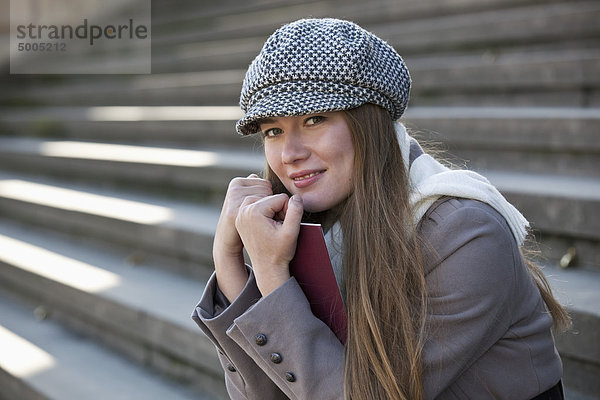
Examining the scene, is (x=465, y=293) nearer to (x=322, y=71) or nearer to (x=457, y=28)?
(x=322, y=71)

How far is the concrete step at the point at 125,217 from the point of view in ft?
10.3

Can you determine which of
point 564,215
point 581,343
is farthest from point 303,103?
point 564,215

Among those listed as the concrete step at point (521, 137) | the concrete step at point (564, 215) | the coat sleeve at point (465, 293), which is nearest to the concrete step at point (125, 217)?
the concrete step at point (521, 137)

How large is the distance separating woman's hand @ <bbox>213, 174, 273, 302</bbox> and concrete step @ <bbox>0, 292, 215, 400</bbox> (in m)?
1.21

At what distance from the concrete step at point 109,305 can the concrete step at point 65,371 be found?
0.01m

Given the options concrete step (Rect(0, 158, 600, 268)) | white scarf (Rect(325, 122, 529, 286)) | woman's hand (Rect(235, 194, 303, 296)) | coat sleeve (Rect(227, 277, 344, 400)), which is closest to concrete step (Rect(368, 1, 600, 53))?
concrete step (Rect(0, 158, 600, 268))

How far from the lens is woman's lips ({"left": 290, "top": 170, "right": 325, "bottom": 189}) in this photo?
142cm

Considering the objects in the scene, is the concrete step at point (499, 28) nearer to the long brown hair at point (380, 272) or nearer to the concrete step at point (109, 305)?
the concrete step at point (109, 305)

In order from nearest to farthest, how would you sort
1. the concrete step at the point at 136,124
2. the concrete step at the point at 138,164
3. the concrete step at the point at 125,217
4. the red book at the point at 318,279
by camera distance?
the red book at the point at 318,279
the concrete step at the point at 125,217
the concrete step at the point at 138,164
the concrete step at the point at 136,124

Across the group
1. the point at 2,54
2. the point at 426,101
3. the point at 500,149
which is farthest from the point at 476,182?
the point at 2,54

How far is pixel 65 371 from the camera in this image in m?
2.83

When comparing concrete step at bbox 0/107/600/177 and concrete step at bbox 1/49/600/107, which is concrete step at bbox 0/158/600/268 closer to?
concrete step at bbox 0/107/600/177

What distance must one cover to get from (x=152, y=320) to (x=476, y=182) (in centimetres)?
179

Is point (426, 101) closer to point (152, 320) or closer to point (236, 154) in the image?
point (236, 154)
